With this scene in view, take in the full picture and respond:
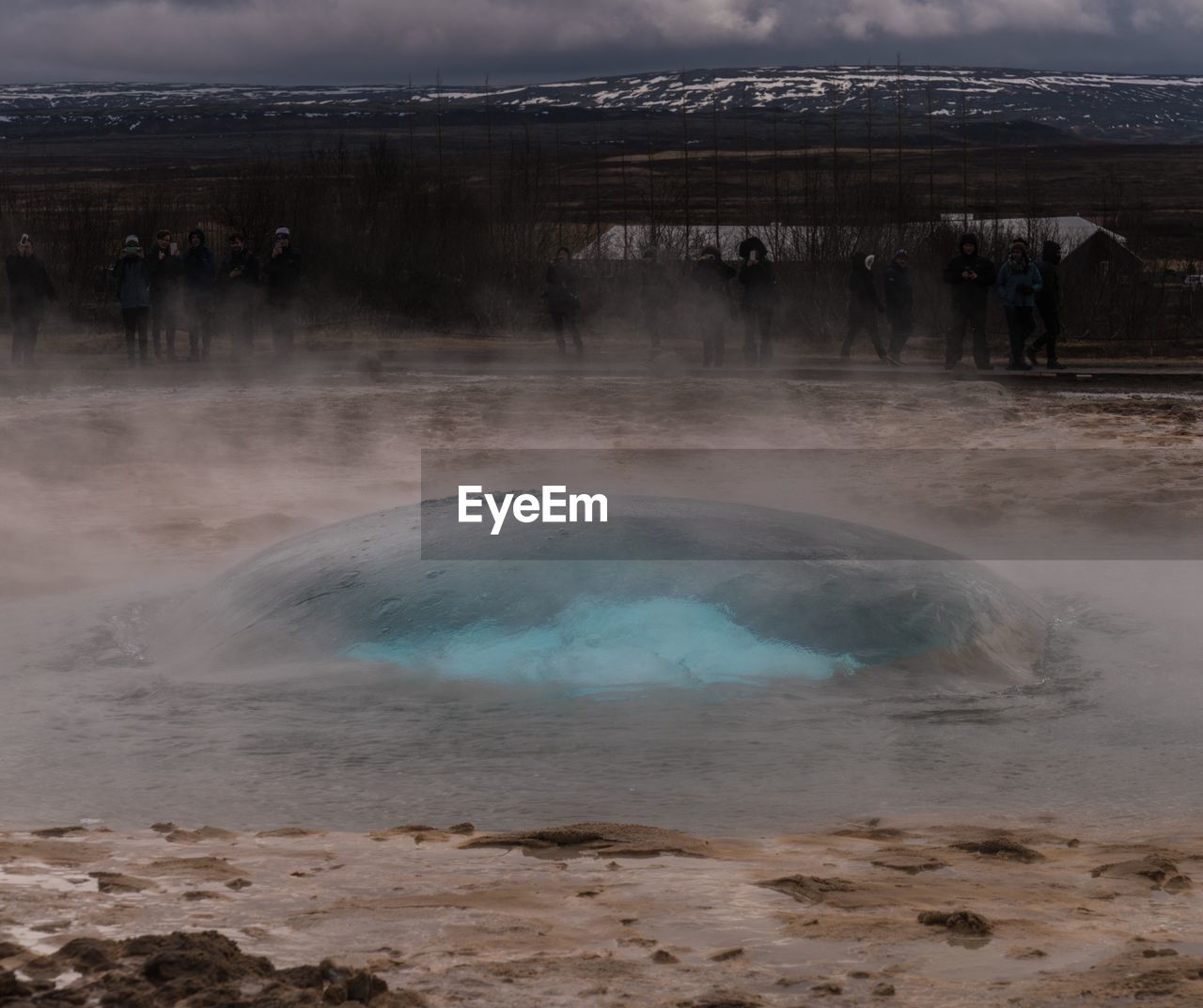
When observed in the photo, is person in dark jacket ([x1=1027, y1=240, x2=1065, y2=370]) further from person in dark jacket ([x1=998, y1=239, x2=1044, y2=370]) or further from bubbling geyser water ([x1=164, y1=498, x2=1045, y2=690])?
bubbling geyser water ([x1=164, y1=498, x2=1045, y2=690])

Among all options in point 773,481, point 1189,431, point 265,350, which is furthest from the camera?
point 265,350

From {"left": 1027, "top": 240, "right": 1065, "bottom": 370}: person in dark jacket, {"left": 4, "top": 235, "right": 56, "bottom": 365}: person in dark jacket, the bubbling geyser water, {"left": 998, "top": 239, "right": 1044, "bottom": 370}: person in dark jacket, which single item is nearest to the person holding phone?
{"left": 4, "top": 235, "right": 56, "bottom": 365}: person in dark jacket

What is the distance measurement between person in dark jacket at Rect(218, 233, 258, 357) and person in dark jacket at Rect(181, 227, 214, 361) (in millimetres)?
318

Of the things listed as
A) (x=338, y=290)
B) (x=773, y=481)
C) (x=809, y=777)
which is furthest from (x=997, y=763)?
(x=338, y=290)

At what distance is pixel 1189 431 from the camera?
1511 cm

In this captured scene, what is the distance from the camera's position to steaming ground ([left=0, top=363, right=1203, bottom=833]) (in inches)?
226

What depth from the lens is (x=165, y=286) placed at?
19.1 metres

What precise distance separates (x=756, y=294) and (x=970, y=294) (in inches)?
99.6

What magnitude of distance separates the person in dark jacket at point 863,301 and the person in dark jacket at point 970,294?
3.74 ft

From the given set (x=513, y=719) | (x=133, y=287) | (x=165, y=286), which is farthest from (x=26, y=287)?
(x=513, y=719)

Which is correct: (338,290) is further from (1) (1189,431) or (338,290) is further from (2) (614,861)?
(2) (614,861)

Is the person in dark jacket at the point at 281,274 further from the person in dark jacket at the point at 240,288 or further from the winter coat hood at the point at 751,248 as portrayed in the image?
the winter coat hood at the point at 751,248

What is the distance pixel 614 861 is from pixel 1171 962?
1696 millimetres

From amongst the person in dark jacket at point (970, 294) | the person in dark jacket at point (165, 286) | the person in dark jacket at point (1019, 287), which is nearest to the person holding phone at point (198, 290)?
the person in dark jacket at point (165, 286)
